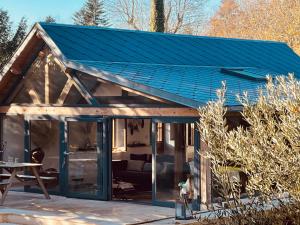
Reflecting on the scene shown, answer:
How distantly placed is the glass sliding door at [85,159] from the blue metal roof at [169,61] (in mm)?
1426

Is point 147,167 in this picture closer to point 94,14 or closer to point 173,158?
point 173,158

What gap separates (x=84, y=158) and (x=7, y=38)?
1650 centimetres

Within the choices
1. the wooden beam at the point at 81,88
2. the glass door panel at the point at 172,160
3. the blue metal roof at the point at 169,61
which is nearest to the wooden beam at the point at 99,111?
the wooden beam at the point at 81,88

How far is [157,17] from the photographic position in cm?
2811

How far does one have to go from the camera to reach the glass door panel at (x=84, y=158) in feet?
45.9

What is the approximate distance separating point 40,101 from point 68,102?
1.01 meters

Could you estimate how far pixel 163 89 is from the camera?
12.5 metres

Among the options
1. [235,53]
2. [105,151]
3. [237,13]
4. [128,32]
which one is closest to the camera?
[105,151]

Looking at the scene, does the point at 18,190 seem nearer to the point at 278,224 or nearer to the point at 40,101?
the point at 40,101

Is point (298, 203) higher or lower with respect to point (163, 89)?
lower

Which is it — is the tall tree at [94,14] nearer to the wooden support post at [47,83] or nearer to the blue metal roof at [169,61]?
the blue metal roof at [169,61]

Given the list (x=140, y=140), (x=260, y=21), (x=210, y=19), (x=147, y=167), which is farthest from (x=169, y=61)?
(x=210, y=19)

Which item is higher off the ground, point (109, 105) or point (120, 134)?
point (109, 105)

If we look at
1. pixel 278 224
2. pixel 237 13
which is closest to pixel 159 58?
pixel 278 224
